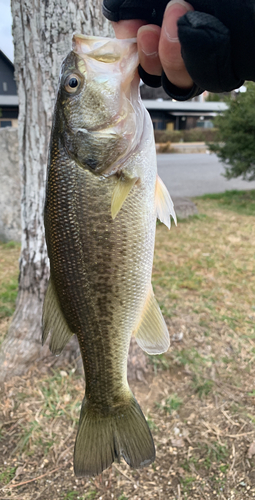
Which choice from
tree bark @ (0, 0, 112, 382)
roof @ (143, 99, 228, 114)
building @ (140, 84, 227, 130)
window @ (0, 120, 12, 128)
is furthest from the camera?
building @ (140, 84, 227, 130)

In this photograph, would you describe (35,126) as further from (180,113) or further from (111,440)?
(180,113)

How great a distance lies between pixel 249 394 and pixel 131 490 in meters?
1.18

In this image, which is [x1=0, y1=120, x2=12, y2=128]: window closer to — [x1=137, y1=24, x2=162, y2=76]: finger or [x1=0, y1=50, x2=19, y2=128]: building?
[x1=0, y1=50, x2=19, y2=128]: building

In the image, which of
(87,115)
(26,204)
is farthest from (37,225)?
(87,115)

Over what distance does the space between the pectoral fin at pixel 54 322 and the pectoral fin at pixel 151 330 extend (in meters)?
0.32

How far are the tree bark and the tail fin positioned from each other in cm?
165

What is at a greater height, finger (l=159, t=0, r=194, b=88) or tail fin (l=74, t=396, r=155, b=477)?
finger (l=159, t=0, r=194, b=88)

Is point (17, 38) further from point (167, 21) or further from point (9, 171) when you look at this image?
point (9, 171)

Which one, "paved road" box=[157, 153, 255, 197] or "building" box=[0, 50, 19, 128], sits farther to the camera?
"building" box=[0, 50, 19, 128]

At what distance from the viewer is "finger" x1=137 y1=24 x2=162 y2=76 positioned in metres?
1.25

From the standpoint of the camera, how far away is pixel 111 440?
5.19ft

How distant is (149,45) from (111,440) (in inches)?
61.3

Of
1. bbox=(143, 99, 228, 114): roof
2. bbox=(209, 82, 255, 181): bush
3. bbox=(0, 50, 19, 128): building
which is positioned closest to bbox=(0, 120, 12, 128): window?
bbox=(0, 50, 19, 128): building

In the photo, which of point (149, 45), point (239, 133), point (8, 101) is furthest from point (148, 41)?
point (8, 101)
